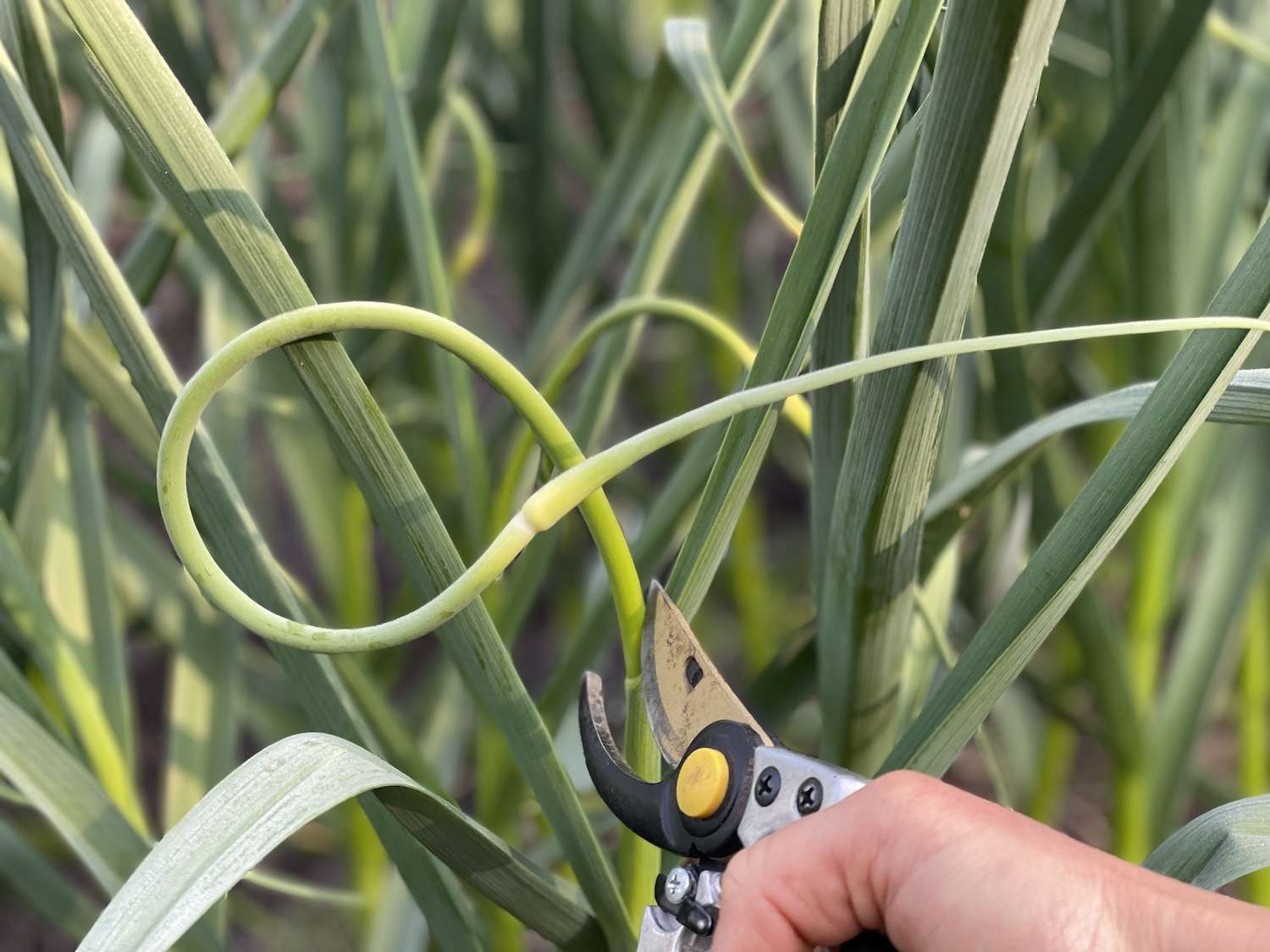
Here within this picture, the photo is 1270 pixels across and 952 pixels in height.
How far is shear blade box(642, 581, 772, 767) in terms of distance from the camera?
1.10 feet

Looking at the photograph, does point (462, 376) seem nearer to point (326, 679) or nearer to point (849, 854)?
point (326, 679)

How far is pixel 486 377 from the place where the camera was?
0.29 meters

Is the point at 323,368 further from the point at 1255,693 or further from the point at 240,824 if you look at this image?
the point at 1255,693

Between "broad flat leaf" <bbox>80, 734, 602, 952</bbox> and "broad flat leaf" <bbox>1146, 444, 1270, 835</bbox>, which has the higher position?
"broad flat leaf" <bbox>80, 734, 602, 952</bbox>

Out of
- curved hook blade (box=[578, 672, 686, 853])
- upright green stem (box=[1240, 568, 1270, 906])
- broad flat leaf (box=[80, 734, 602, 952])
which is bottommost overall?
upright green stem (box=[1240, 568, 1270, 906])

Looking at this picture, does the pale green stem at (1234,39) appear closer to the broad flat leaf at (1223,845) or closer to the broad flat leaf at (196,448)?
the broad flat leaf at (1223,845)


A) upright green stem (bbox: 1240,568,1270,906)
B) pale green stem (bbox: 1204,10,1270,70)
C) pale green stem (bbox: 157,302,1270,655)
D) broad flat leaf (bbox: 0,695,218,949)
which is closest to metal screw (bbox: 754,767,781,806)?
pale green stem (bbox: 157,302,1270,655)

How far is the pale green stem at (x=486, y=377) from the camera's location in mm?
264

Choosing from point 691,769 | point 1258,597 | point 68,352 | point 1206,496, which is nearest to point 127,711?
point 68,352

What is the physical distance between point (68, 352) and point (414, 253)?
0.49 feet

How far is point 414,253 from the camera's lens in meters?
0.50

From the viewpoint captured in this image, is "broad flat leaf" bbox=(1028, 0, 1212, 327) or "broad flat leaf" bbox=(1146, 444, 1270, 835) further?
"broad flat leaf" bbox=(1146, 444, 1270, 835)

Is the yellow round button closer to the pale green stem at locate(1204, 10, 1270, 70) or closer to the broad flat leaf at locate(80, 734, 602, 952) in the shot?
the broad flat leaf at locate(80, 734, 602, 952)

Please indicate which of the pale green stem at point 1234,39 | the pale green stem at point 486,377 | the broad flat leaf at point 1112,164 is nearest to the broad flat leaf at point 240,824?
the pale green stem at point 486,377
